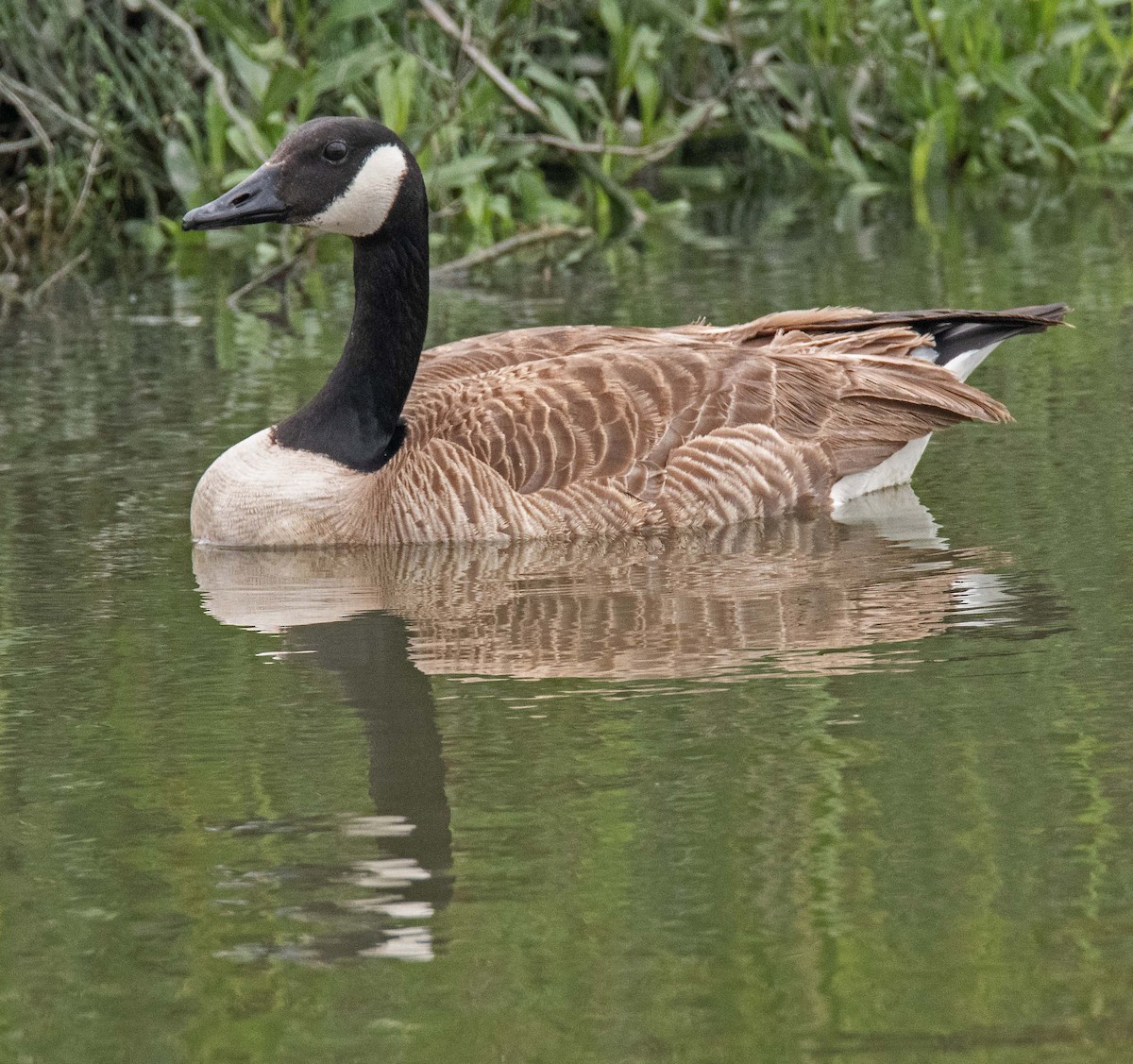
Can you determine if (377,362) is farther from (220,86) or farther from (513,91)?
(220,86)

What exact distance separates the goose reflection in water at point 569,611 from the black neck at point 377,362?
55cm

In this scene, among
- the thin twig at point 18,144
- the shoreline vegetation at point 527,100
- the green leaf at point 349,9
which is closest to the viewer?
the green leaf at point 349,9

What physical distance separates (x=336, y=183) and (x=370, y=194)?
15 cm

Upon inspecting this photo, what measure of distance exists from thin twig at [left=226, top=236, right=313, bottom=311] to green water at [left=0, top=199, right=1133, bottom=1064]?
4876 mm

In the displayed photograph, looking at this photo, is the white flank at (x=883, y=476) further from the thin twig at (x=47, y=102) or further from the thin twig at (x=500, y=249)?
the thin twig at (x=47, y=102)

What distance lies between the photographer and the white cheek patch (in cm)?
888

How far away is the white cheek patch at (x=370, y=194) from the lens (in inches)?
350

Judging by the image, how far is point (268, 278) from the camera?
15.1 meters

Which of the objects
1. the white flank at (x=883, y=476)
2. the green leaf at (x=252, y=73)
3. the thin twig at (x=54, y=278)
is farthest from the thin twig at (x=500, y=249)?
the white flank at (x=883, y=476)

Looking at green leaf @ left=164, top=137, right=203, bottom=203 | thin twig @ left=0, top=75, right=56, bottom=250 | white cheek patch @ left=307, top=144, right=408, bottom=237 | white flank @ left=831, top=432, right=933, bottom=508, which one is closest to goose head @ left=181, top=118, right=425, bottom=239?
white cheek patch @ left=307, top=144, right=408, bottom=237

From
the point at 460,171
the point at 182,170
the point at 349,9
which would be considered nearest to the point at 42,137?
the point at 182,170

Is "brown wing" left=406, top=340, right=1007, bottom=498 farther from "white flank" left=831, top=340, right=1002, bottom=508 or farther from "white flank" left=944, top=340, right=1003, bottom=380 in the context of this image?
"white flank" left=944, top=340, right=1003, bottom=380

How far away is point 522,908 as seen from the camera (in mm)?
4656

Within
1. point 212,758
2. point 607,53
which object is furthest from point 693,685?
point 607,53
